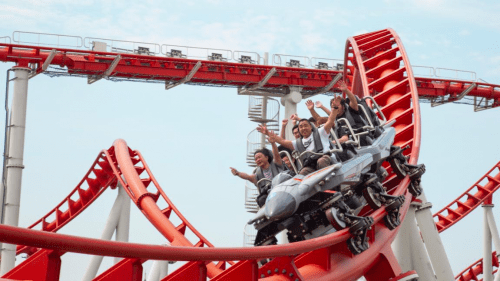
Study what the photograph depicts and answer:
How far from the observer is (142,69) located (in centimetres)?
1507

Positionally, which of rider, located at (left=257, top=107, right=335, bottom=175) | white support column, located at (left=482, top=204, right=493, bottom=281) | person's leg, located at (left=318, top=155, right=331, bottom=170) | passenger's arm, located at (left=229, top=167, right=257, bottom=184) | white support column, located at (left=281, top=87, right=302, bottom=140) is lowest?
white support column, located at (left=482, top=204, right=493, bottom=281)

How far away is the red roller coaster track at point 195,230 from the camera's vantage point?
3.96 m

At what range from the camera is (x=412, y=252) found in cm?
855

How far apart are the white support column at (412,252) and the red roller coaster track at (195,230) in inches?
35.2

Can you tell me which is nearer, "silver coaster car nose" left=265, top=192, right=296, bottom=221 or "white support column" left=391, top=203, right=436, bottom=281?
"silver coaster car nose" left=265, top=192, right=296, bottom=221

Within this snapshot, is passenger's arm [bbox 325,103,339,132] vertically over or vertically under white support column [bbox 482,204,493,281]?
over

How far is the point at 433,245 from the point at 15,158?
614 centimetres

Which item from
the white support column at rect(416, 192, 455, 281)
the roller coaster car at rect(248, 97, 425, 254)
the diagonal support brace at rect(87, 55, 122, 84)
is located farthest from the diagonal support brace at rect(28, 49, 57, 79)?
the roller coaster car at rect(248, 97, 425, 254)

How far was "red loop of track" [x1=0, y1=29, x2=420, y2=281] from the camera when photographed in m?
4.19

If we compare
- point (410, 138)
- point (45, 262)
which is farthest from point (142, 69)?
point (45, 262)

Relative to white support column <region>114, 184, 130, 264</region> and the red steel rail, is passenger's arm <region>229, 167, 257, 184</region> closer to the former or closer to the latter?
white support column <region>114, 184, 130, 264</region>

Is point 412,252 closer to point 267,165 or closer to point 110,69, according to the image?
point 267,165

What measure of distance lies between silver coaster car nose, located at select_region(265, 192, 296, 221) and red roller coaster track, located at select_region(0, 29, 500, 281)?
1.14ft

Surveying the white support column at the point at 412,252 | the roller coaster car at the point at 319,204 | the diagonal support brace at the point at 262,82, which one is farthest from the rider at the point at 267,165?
the diagonal support brace at the point at 262,82
